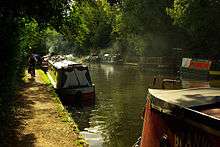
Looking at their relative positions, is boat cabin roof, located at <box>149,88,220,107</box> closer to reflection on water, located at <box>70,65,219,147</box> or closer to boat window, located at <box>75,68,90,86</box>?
reflection on water, located at <box>70,65,219,147</box>

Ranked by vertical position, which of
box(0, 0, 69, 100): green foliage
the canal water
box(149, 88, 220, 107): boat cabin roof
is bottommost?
the canal water

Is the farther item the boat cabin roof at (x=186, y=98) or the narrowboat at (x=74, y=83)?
the narrowboat at (x=74, y=83)

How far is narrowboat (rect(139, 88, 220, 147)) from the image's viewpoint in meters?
5.04

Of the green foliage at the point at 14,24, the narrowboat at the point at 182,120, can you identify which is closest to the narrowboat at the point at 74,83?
the green foliage at the point at 14,24

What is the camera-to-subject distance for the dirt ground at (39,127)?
42.3 feet

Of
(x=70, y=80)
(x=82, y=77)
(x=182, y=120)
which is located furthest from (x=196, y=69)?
(x=182, y=120)

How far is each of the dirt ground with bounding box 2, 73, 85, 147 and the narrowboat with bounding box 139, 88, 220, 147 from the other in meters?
5.98

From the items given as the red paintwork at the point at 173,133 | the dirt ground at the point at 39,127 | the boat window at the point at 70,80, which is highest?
the red paintwork at the point at 173,133

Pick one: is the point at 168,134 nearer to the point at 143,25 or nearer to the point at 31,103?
the point at 31,103

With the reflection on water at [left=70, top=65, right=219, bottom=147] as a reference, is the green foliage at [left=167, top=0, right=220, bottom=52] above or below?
above

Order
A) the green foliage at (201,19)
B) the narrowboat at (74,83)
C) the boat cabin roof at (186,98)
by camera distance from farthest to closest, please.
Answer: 1. the green foliage at (201,19)
2. the narrowboat at (74,83)
3. the boat cabin roof at (186,98)

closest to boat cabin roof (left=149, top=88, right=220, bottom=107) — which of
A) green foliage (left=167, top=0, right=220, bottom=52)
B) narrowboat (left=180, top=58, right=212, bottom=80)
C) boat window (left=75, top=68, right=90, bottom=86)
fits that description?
boat window (left=75, top=68, right=90, bottom=86)

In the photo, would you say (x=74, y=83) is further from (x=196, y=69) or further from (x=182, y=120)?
(x=182, y=120)

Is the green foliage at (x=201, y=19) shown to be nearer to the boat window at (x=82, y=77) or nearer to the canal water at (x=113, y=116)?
the canal water at (x=113, y=116)
